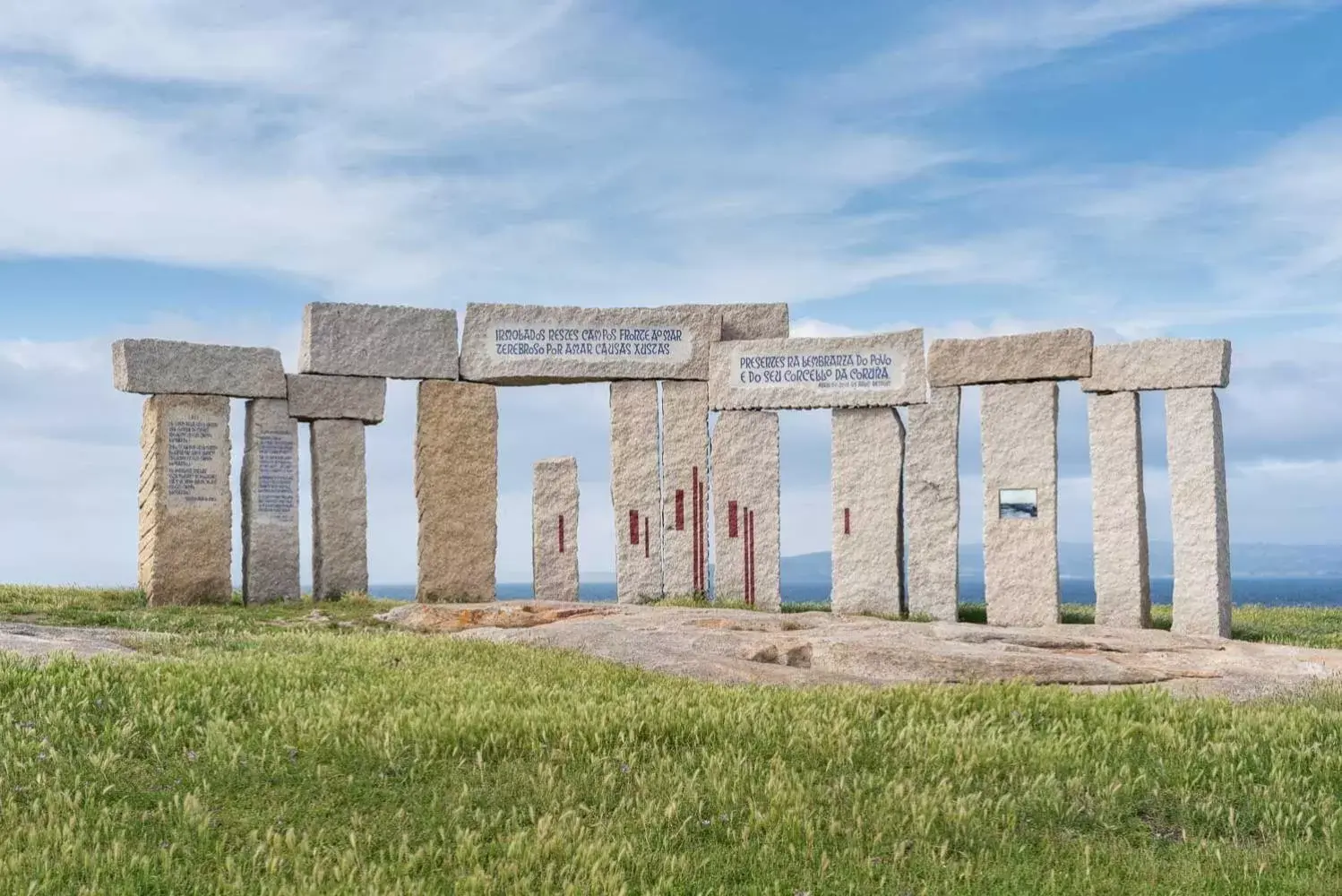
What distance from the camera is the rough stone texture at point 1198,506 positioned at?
2231 centimetres

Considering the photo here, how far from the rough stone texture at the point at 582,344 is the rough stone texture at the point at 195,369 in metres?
3.50

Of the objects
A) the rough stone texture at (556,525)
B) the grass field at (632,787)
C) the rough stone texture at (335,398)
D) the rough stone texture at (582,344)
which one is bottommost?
the grass field at (632,787)

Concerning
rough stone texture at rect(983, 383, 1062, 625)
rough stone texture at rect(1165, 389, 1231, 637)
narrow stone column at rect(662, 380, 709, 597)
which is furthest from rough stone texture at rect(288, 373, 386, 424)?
→ rough stone texture at rect(1165, 389, 1231, 637)

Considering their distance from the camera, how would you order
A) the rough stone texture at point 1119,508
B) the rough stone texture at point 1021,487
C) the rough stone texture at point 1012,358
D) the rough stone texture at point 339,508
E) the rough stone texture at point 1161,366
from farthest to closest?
the rough stone texture at point 339,508 < the rough stone texture at point 1021,487 < the rough stone texture at point 1012,358 < the rough stone texture at point 1119,508 < the rough stone texture at point 1161,366

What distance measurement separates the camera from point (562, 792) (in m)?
8.28

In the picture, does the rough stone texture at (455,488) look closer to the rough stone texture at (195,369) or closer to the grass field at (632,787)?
the rough stone texture at (195,369)

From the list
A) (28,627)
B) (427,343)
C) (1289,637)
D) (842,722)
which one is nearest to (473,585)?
(427,343)

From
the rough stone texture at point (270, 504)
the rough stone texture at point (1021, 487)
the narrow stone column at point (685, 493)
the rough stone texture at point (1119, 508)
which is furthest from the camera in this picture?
the narrow stone column at point (685, 493)

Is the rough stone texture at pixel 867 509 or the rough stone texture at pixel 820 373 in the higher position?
the rough stone texture at pixel 820 373

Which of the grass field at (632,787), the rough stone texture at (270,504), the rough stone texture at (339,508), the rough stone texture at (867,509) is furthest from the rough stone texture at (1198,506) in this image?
the rough stone texture at (270,504)

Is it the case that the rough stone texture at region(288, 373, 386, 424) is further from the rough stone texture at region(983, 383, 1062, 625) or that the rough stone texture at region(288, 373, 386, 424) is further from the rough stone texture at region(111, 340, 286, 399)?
the rough stone texture at region(983, 383, 1062, 625)

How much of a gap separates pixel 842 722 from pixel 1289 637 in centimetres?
1594

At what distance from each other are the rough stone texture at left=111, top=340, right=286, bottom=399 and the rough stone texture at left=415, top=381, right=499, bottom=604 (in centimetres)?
276

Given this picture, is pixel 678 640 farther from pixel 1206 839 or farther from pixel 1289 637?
pixel 1289 637
